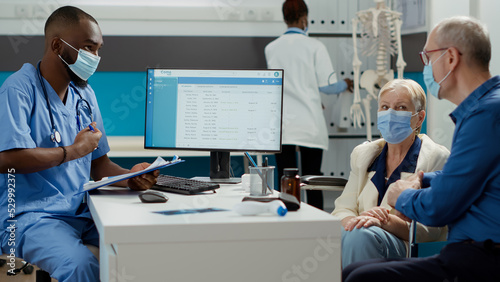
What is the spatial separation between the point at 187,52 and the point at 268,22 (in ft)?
2.19

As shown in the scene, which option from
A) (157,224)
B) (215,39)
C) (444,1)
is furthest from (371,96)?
(157,224)

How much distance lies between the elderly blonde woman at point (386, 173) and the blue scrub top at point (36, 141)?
95cm

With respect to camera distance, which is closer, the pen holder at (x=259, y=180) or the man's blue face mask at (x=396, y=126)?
the pen holder at (x=259, y=180)

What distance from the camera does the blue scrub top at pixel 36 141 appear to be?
1.83m

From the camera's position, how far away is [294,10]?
12.7 feet

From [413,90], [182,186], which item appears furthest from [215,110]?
[413,90]

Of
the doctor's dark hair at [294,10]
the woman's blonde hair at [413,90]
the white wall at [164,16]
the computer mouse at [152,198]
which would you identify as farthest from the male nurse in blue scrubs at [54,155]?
the white wall at [164,16]

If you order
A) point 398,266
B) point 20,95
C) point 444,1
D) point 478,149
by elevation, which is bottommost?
point 398,266

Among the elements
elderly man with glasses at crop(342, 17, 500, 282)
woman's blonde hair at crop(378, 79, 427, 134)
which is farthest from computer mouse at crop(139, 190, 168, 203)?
woman's blonde hair at crop(378, 79, 427, 134)

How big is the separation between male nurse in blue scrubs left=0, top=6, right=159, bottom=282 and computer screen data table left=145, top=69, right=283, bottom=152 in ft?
0.85

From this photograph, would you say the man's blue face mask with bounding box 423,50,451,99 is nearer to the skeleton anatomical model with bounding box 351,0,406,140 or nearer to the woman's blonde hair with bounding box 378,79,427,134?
the woman's blonde hair with bounding box 378,79,427,134

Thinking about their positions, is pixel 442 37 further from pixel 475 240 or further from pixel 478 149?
pixel 475 240

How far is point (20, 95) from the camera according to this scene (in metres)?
1.88

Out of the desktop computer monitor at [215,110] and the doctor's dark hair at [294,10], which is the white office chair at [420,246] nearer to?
the desktop computer monitor at [215,110]
